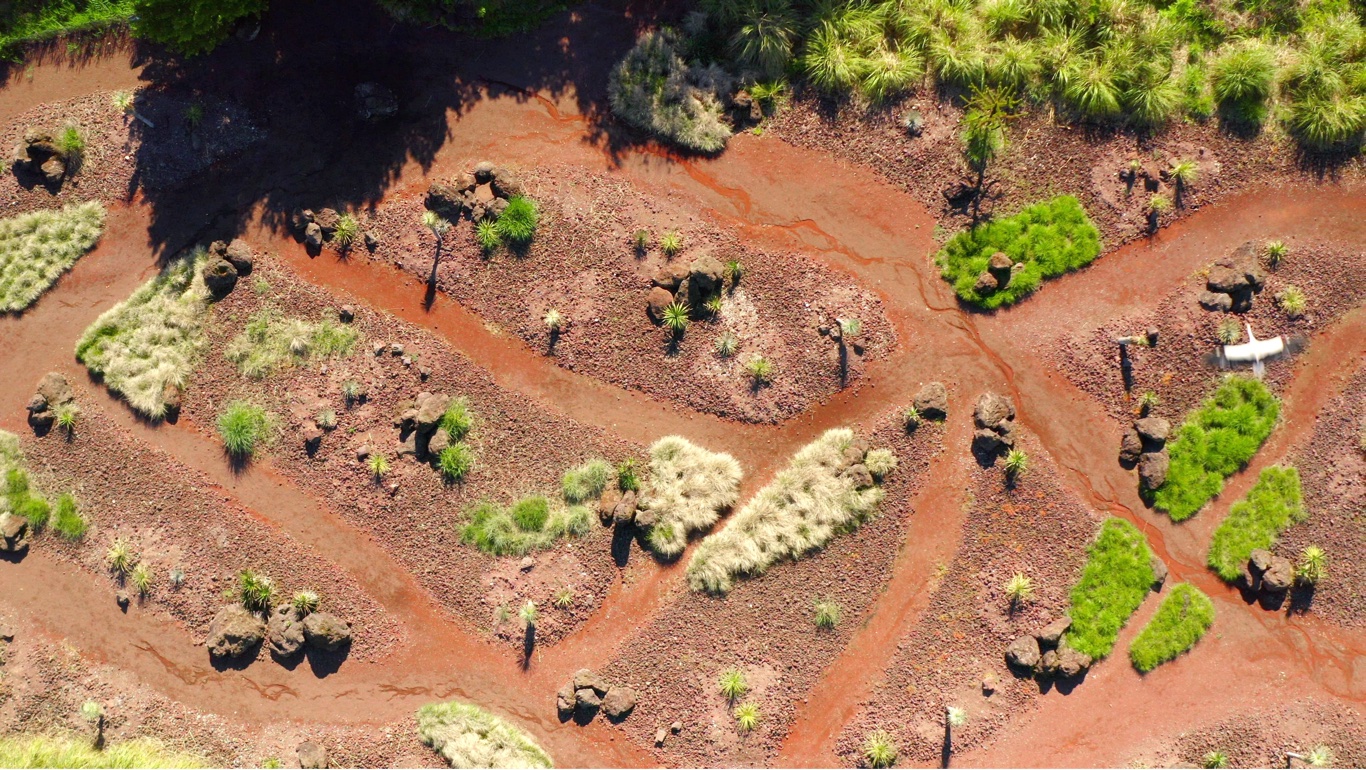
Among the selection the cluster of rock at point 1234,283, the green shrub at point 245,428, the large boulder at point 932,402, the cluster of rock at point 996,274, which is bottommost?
the green shrub at point 245,428

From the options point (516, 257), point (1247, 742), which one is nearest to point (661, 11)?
point (516, 257)

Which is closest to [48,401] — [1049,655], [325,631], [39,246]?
[39,246]

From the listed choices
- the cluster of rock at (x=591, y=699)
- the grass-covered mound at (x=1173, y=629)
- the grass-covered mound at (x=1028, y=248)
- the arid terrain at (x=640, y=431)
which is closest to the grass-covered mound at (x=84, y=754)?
the arid terrain at (x=640, y=431)

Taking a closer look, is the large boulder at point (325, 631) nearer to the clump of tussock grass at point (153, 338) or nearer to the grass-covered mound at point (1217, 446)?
the clump of tussock grass at point (153, 338)

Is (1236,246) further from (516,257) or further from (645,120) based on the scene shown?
(516,257)

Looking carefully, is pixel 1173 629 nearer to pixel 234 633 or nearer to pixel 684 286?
pixel 684 286

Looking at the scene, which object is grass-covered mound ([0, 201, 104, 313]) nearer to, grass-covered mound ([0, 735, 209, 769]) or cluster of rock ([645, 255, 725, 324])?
grass-covered mound ([0, 735, 209, 769])
